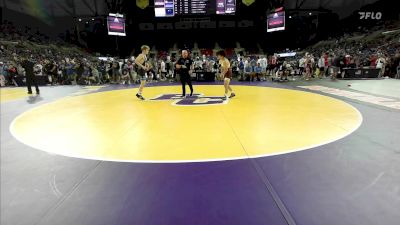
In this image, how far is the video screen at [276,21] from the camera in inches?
967

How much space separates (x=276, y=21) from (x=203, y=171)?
25.2 m

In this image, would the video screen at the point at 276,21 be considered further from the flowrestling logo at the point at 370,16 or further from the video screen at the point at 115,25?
the video screen at the point at 115,25

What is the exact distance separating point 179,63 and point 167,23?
3488 centimetres

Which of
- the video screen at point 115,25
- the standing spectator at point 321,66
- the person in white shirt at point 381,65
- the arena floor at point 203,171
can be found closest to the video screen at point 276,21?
the standing spectator at point 321,66

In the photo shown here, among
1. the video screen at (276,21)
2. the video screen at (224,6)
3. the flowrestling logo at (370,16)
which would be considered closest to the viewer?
the video screen at (224,6)

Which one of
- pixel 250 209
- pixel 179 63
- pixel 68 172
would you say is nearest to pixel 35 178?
pixel 68 172

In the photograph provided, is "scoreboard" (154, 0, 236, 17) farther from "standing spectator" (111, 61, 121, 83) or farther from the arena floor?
the arena floor

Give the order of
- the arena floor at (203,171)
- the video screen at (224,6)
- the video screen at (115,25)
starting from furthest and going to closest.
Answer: the video screen at (115,25), the video screen at (224,6), the arena floor at (203,171)

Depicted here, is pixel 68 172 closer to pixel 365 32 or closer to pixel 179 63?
pixel 179 63

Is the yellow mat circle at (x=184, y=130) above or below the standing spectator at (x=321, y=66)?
below

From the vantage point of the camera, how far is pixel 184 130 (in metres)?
4.43

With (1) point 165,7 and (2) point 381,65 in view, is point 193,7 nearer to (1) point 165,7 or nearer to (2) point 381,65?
(1) point 165,7

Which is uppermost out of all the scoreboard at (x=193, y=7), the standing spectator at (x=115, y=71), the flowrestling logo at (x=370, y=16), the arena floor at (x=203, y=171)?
the scoreboard at (x=193, y=7)

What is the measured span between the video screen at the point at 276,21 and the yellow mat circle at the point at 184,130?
66.0 feet
